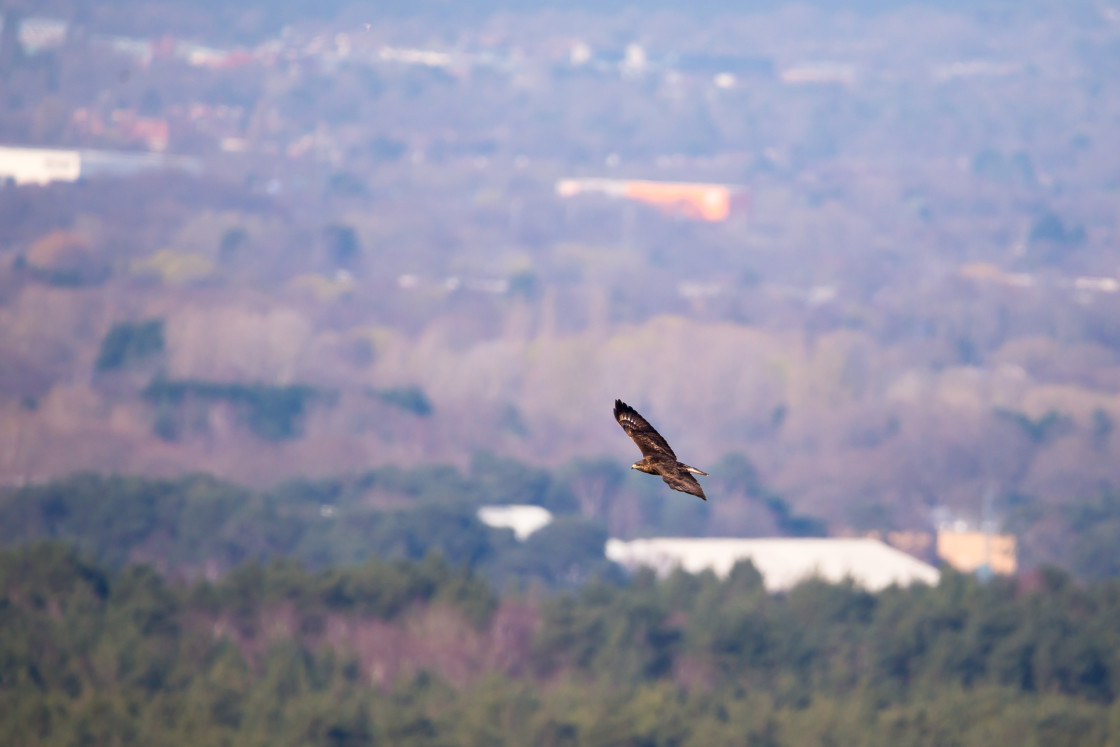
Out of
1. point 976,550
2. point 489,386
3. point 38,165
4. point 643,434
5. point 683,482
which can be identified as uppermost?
point 643,434

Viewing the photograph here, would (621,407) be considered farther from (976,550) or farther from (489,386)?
(489,386)

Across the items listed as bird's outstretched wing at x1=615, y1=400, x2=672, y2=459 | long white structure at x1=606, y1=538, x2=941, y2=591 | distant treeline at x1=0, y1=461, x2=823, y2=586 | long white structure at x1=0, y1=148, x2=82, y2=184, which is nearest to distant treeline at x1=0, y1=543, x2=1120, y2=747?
long white structure at x1=606, y1=538, x2=941, y2=591

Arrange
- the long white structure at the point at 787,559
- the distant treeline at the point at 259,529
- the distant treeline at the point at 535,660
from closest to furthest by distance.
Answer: the distant treeline at the point at 535,660, the long white structure at the point at 787,559, the distant treeline at the point at 259,529

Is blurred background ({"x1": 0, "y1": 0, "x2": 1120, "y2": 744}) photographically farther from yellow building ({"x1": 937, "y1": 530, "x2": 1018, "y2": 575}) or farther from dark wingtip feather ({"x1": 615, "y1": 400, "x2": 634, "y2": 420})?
dark wingtip feather ({"x1": 615, "y1": 400, "x2": 634, "y2": 420})

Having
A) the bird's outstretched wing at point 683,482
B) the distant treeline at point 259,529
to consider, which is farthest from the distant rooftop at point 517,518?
the bird's outstretched wing at point 683,482

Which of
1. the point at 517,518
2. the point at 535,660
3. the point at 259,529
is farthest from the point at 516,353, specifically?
the point at 535,660

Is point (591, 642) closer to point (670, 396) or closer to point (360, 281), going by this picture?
point (670, 396)

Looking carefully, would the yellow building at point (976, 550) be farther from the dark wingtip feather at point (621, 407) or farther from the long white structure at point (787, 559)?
the dark wingtip feather at point (621, 407)
